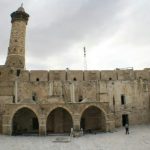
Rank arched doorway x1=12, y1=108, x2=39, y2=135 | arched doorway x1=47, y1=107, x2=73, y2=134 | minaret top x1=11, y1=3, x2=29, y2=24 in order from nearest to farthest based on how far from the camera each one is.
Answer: arched doorway x1=47, y1=107, x2=73, y2=134
arched doorway x1=12, y1=108, x2=39, y2=135
minaret top x1=11, y1=3, x2=29, y2=24

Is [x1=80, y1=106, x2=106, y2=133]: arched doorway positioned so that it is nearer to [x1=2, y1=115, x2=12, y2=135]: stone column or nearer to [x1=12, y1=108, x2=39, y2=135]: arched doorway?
[x1=12, y1=108, x2=39, y2=135]: arched doorway

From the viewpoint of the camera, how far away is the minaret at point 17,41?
121ft

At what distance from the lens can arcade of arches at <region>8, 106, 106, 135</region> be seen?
32438 millimetres

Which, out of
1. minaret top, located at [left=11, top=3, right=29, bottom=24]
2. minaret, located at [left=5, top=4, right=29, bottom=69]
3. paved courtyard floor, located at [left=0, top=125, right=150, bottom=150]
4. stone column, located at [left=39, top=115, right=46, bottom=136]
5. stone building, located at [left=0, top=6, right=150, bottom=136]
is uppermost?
minaret top, located at [left=11, top=3, right=29, bottom=24]

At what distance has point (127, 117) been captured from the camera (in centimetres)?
3597

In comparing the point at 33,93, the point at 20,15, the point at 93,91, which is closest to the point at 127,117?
the point at 93,91

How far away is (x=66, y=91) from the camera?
118ft

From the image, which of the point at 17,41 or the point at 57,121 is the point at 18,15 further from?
the point at 57,121

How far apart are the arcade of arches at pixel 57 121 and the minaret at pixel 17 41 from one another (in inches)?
286

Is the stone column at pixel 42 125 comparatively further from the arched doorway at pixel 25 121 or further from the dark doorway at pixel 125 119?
the dark doorway at pixel 125 119

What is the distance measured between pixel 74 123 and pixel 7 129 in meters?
7.40

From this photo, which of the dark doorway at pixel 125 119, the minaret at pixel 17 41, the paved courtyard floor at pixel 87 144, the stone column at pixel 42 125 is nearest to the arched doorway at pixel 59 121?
the stone column at pixel 42 125

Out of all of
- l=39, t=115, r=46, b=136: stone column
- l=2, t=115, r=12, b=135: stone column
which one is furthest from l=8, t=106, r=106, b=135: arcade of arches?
l=39, t=115, r=46, b=136: stone column

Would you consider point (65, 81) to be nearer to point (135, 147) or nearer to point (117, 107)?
point (117, 107)
